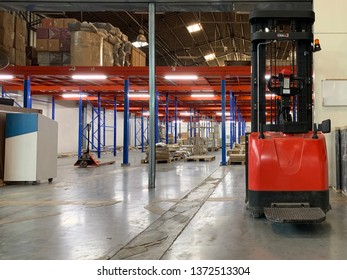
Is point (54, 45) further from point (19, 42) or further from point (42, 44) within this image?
point (19, 42)

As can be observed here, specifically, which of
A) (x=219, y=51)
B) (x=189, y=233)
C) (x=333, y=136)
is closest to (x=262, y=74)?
(x=189, y=233)

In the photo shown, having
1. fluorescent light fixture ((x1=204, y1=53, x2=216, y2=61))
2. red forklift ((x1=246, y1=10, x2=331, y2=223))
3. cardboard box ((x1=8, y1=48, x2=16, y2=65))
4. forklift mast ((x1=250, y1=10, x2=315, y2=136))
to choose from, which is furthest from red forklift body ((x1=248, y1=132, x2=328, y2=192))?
fluorescent light fixture ((x1=204, y1=53, x2=216, y2=61))

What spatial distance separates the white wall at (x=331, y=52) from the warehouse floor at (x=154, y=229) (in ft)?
5.70

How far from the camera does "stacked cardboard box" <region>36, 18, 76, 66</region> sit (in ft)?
41.3

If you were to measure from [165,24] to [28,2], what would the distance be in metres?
13.6

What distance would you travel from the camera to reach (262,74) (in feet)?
14.0

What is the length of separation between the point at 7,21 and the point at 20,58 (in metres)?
1.73

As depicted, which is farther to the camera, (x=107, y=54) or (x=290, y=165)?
(x=107, y=54)

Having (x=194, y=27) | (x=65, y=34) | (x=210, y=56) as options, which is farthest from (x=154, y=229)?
(x=210, y=56)

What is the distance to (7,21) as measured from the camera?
11.1m

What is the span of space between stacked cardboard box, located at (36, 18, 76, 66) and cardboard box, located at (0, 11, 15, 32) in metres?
1.41

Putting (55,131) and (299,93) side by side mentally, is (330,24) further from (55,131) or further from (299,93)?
(55,131)

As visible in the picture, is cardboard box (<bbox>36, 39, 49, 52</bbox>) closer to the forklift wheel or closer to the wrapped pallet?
the wrapped pallet

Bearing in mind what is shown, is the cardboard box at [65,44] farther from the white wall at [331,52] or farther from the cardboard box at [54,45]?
the white wall at [331,52]
